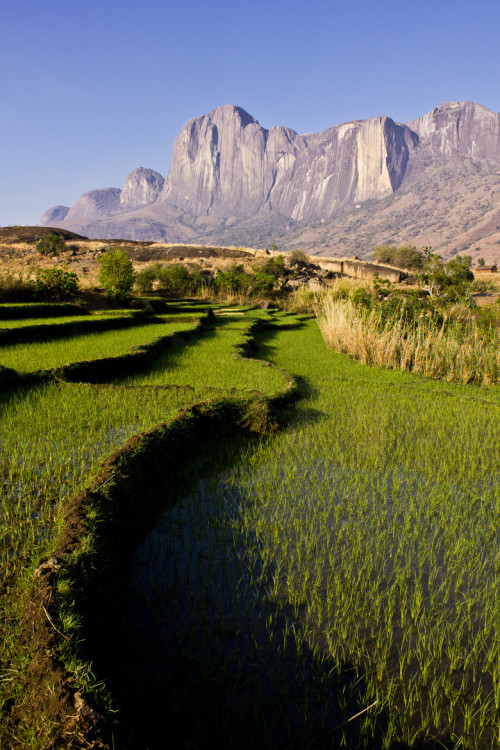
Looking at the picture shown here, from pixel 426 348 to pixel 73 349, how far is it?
23.4 ft

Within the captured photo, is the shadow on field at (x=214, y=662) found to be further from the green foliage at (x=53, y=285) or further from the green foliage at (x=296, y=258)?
the green foliage at (x=296, y=258)

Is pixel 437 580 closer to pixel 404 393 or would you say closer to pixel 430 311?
pixel 404 393

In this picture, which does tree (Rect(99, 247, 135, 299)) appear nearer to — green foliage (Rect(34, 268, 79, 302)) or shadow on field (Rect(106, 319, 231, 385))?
green foliage (Rect(34, 268, 79, 302))

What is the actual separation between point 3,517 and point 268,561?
187cm

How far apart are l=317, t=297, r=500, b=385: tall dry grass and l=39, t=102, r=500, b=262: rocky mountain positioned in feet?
246

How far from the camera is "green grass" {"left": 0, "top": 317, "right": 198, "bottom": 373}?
295 inches

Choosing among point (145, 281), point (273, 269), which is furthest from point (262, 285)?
point (145, 281)

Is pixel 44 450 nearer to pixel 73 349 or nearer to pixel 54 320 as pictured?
pixel 73 349

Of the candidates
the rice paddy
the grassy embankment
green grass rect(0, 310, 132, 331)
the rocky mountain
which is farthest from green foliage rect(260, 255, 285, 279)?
the rocky mountain

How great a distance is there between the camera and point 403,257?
4069 centimetres

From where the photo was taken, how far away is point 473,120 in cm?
15250

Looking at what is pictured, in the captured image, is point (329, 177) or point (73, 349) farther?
point (329, 177)

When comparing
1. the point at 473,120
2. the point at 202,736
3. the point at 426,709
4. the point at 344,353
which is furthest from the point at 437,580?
the point at 473,120

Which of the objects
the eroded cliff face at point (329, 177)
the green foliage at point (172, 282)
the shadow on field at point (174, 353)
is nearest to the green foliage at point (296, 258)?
the green foliage at point (172, 282)
